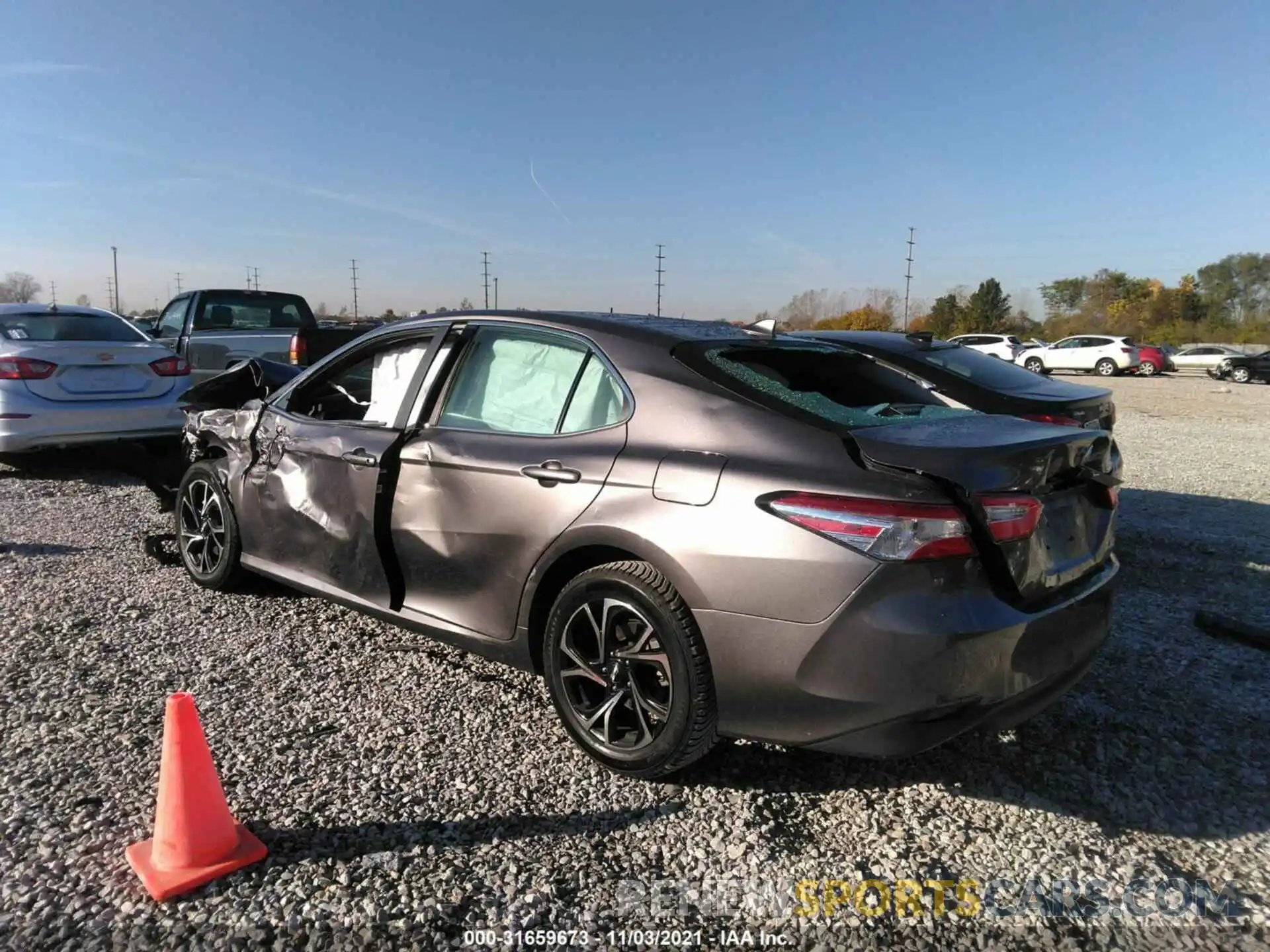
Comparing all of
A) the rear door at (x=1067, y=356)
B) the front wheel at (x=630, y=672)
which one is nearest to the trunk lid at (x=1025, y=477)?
the front wheel at (x=630, y=672)

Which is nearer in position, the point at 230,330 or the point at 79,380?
the point at 79,380

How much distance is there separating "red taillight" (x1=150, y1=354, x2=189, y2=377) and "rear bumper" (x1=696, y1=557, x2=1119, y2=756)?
750cm

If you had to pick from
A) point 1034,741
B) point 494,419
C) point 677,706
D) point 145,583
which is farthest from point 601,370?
point 145,583

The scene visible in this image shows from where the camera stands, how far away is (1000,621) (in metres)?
2.53

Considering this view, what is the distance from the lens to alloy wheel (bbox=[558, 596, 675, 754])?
2.88 meters

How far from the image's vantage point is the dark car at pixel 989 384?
19.2ft

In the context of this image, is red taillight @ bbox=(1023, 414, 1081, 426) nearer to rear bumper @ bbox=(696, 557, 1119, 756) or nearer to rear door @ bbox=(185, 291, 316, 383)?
rear bumper @ bbox=(696, 557, 1119, 756)

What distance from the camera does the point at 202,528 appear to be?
4.90 m

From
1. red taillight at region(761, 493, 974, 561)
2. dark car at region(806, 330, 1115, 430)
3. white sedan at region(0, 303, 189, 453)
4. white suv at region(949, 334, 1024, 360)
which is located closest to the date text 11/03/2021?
red taillight at region(761, 493, 974, 561)

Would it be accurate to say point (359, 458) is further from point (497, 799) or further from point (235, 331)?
point (235, 331)

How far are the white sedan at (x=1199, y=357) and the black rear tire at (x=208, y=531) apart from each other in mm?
46545

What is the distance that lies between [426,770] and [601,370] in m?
1.54

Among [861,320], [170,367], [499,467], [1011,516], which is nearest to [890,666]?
[1011,516]

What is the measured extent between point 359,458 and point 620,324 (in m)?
1.28
